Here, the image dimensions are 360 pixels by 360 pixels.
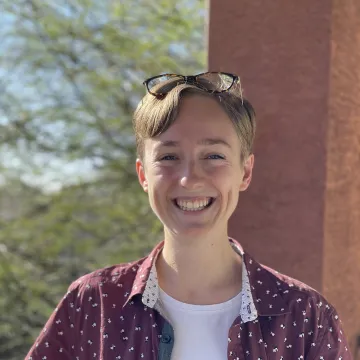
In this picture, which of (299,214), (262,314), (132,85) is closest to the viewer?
(262,314)

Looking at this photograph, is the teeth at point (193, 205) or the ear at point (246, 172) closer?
the teeth at point (193, 205)

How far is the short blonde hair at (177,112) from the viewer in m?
1.57

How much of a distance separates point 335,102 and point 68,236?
2300 millimetres

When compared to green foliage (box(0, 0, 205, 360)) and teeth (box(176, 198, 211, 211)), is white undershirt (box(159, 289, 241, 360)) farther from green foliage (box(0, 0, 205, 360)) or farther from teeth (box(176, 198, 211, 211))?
green foliage (box(0, 0, 205, 360))

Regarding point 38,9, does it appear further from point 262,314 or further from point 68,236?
point 262,314

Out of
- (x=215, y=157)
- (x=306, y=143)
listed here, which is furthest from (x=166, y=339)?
(x=306, y=143)

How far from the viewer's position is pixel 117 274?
1.67m

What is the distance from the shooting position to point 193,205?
152 cm

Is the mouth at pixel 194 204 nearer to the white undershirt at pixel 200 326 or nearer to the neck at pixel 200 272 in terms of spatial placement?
the neck at pixel 200 272

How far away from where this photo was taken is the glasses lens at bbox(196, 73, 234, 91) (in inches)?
63.8

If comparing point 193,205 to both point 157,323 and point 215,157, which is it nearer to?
point 215,157

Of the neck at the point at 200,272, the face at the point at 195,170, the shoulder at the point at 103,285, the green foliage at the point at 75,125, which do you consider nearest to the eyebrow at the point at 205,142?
the face at the point at 195,170

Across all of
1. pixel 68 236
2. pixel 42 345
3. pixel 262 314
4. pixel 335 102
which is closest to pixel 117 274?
pixel 42 345

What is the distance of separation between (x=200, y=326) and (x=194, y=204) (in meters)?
0.32
